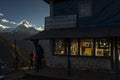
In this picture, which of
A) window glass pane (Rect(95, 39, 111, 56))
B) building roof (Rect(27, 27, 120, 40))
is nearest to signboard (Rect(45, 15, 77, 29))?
building roof (Rect(27, 27, 120, 40))

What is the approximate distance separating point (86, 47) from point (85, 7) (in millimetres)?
3029

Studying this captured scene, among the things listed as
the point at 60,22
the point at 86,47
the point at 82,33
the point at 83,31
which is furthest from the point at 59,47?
the point at 82,33

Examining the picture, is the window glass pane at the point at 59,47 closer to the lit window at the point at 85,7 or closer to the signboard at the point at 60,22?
the signboard at the point at 60,22

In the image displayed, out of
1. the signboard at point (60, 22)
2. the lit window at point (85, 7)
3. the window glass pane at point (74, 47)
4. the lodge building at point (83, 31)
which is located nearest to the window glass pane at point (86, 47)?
the lodge building at point (83, 31)

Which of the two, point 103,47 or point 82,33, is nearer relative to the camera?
point 82,33

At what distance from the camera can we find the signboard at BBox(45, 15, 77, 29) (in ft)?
66.0

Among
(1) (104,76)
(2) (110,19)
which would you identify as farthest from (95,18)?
(1) (104,76)

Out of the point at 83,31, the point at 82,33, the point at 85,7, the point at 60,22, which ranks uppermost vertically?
the point at 85,7

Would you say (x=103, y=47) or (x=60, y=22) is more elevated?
(x=60, y=22)

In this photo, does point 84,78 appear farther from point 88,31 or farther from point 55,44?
point 55,44

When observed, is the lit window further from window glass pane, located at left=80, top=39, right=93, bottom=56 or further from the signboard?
window glass pane, located at left=80, top=39, right=93, bottom=56

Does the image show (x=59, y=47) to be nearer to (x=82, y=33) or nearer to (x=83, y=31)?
(x=83, y=31)

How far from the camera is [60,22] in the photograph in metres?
20.6

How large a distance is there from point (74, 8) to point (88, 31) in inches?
121
